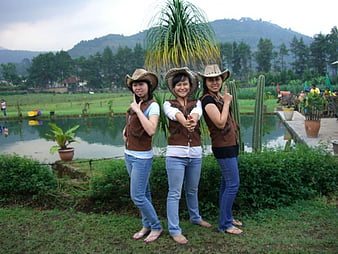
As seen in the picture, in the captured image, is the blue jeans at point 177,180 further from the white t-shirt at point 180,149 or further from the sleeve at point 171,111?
the sleeve at point 171,111

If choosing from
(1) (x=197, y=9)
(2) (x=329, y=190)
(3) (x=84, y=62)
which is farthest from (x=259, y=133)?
(3) (x=84, y=62)

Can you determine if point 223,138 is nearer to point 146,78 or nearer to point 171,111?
point 171,111

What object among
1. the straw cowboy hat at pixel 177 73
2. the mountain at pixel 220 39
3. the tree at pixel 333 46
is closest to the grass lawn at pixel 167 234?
the straw cowboy hat at pixel 177 73

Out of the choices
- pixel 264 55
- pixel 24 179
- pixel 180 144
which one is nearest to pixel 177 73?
pixel 180 144

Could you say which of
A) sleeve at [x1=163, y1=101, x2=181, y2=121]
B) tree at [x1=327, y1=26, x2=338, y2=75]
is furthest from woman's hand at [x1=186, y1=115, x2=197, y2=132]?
tree at [x1=327, y1=26, x2=338, y2=75]

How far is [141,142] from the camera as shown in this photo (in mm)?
2691

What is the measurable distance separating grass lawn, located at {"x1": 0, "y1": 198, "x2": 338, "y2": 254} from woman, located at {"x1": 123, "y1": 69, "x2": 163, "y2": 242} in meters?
0.24

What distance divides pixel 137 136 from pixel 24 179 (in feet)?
6.95

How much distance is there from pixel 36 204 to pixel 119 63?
50.6 metres

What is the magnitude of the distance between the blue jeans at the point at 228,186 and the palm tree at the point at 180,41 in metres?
1.72

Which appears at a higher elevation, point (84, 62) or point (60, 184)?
point (84, 62)

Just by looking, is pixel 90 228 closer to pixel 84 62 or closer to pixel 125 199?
pixel 125 199

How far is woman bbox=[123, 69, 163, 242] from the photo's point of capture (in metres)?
2.67

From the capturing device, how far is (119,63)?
52.9 metres
